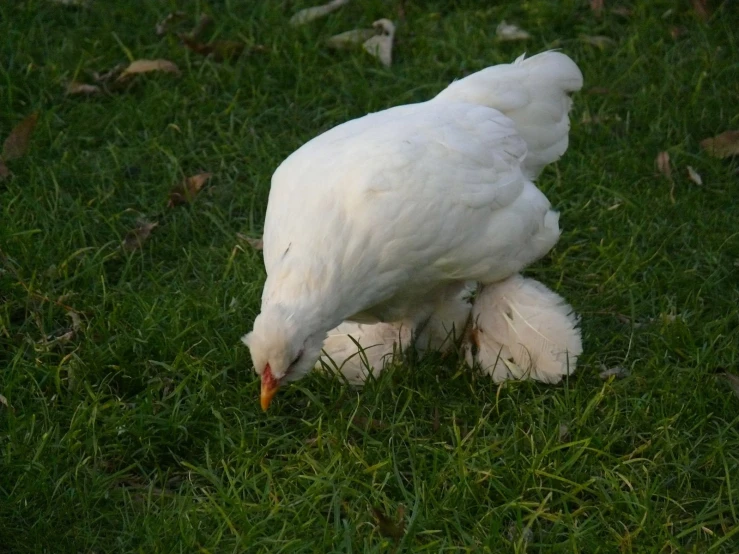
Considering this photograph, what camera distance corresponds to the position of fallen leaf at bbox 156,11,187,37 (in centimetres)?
529

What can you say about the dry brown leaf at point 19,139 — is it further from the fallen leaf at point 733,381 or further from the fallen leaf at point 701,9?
the fallen leaf at point 701,9

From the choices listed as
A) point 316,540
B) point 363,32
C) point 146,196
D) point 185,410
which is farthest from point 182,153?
point 316,540

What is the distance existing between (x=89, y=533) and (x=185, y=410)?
1.78 feet

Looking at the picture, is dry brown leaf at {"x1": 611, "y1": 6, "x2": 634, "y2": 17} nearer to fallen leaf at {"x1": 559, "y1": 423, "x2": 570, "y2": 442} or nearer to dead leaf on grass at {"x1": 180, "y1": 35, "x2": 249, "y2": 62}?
dead leaf on grass at {"x1": 180, "y1": 35, "x2": 249, "y2": 62}

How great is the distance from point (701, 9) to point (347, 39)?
71.9 inches

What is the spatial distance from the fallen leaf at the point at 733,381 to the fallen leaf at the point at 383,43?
242cm

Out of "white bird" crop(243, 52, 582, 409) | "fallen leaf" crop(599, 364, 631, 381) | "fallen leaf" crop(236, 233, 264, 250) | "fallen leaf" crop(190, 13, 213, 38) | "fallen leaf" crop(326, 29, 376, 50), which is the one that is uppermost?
"white bird" crop(243, 52, 582, 409)

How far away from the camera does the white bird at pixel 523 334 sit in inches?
137

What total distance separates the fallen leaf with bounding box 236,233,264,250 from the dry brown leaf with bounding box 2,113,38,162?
1.09 m

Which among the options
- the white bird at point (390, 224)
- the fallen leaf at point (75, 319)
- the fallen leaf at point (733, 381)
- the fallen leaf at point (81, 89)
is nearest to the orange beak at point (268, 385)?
the white bird at point (390, 224)

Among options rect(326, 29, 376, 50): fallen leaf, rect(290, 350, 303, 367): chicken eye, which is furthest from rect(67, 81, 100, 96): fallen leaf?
rect(290, 350, 303, 367): chicken eye

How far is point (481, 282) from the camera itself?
11.8 feet

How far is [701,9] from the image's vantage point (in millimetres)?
5410

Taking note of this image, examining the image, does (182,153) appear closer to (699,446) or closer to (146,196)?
(146,196)
